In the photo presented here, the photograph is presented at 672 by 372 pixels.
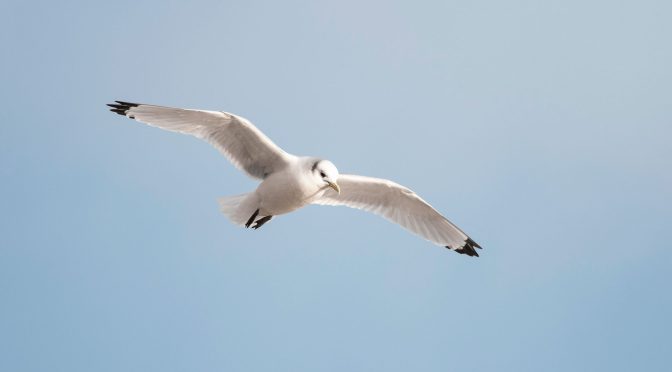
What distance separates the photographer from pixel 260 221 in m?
8.27

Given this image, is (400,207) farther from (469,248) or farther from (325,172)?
(325,172)

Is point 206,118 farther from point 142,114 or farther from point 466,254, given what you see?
point 466,254

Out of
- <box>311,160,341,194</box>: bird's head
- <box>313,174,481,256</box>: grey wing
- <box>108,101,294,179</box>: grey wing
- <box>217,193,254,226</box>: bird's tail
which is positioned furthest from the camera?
<box>313,174,481,256</box>: grey wing

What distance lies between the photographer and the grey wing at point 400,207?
8.59 m

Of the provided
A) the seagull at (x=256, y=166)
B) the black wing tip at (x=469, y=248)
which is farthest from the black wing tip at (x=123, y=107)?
the black wing tip at (x=469, y=248)

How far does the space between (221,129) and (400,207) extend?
1862 millimetres

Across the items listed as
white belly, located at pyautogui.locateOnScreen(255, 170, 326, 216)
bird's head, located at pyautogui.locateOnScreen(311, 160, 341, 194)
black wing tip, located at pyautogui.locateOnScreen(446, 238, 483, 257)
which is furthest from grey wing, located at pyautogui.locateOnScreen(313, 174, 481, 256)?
bird's head, located at pyautogui.locateOnScreen(311, 160, 341, 194)

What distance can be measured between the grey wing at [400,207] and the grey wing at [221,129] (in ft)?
2.68

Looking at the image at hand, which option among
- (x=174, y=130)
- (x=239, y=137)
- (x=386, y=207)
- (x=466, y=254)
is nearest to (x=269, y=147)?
(x=239, y=137)

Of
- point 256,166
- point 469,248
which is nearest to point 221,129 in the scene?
point 256,166

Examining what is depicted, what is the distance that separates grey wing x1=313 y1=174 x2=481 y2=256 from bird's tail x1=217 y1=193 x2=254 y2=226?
2.66 feet

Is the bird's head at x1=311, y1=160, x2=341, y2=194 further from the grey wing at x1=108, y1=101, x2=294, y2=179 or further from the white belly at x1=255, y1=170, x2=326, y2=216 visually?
the grey wing at x1=108, y1=101, x2=294, y2=179

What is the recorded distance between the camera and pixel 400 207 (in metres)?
8.79

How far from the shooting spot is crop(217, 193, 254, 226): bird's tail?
800 centimetres
